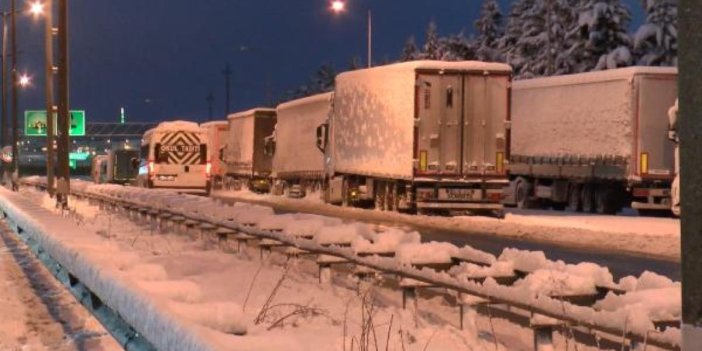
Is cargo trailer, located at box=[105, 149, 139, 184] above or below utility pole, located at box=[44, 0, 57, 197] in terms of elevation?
below

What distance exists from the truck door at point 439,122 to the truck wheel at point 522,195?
7.00 m

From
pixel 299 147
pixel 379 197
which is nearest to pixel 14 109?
pixel 299 147

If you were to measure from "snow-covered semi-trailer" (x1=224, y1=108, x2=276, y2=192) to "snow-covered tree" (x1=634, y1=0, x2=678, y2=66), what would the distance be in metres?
20.4

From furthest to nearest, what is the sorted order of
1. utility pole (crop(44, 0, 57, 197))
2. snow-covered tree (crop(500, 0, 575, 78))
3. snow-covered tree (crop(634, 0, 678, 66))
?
1. snow-covered tree (crop(500, 0, 575, 78))
2. snow-covered tree (crop(634, 0, 678, 66))
3. utility pole (crop(44, 0, 57, 197))

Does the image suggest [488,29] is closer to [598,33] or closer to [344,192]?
[598,33]

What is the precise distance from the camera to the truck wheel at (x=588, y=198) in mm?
30375

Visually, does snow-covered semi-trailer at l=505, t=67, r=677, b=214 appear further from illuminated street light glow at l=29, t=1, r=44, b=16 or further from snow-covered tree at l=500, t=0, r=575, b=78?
snow-covered tree at l=500, t=0, r=575, b=78

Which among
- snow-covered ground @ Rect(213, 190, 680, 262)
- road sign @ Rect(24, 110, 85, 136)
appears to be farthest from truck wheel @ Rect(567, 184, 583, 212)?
road sign @ Rect(24, 110, 85, 136)

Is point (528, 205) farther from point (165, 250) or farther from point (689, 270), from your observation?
point (689, 270)

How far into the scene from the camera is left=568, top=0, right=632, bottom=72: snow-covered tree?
190 ft

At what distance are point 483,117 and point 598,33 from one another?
34.8 meters

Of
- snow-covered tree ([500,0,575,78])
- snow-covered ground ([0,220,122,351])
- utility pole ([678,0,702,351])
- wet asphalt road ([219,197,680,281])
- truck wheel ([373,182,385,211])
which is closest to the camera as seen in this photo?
utility pole ([678,0,702,351])

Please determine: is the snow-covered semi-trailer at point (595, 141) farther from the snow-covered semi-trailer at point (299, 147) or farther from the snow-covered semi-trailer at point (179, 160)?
the snow-covered semi-trailer at point (179, 160)

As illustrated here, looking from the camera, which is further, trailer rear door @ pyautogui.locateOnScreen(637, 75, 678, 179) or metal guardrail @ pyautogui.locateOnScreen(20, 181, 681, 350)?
trailer rear door @ pyautogui.locateOnScreen(637, 75, 678, 179)
